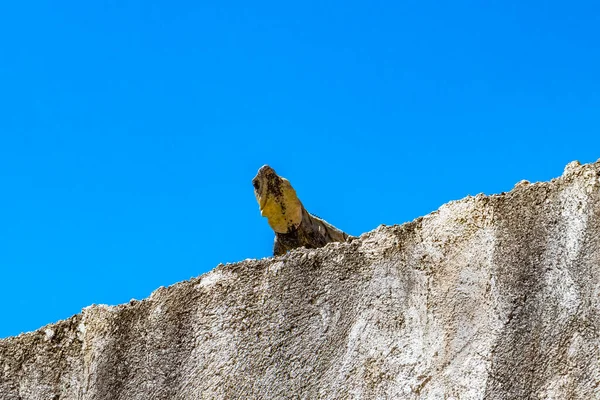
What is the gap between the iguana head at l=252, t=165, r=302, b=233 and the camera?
8539 mm

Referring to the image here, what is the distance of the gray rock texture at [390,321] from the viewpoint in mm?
4199

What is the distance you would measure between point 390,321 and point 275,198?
13.2 feet

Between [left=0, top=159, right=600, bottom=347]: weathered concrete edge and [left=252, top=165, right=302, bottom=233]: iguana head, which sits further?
[left=252, top=165, right=302, bottom=233]: iguana head

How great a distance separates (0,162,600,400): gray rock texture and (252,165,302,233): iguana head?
3200mm

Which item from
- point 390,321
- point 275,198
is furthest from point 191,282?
point 275,198

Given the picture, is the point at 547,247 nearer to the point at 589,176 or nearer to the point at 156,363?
the point at 589,176

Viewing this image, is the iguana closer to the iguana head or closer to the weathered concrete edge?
the iguana head

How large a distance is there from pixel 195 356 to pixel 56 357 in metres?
0.85

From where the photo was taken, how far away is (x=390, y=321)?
4.60 m

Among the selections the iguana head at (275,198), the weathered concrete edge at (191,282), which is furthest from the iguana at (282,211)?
the weathered concrete edge at (191,282)

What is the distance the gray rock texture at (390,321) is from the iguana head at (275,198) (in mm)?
3200

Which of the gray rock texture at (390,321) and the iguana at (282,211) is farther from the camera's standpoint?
the iguana at (282,211)

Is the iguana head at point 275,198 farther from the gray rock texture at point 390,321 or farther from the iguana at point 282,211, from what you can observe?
the gray rock texture at point 390,321

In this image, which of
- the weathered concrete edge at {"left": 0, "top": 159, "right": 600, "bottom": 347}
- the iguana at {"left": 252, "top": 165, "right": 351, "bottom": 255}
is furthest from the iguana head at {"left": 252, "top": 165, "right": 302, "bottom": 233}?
the weathered concrete edge at {"left": 0, "top": 159, "right": 600, "bottom": 347}
